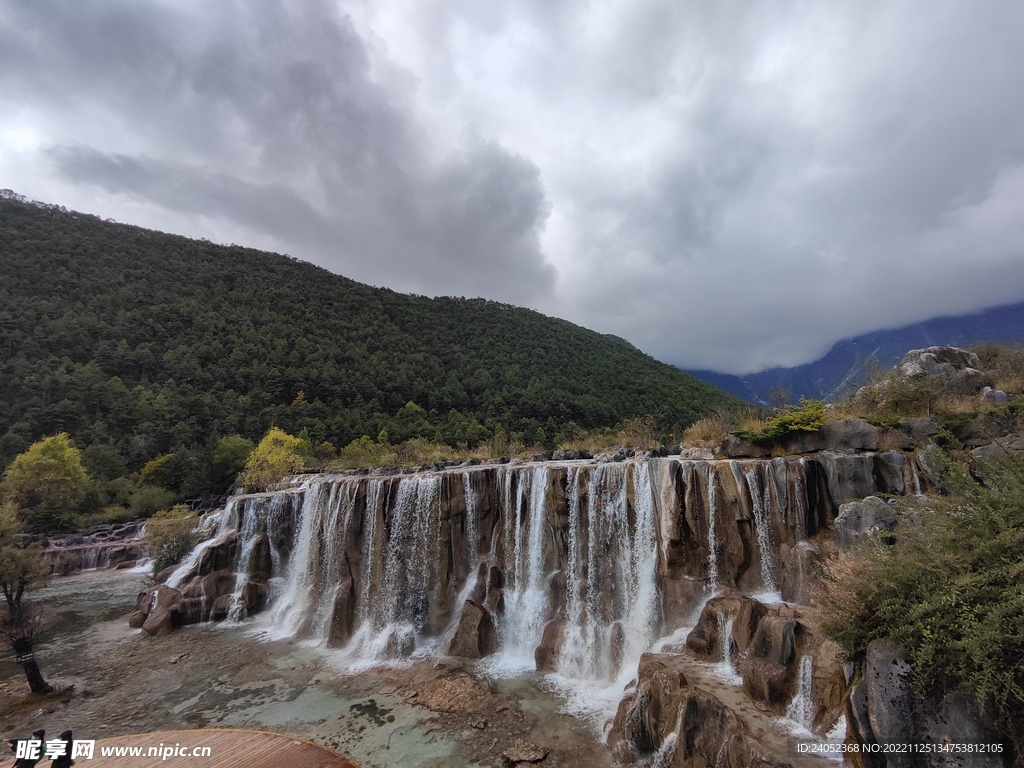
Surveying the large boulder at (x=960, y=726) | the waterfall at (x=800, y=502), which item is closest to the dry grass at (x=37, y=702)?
the large boulder at (x=960, y=726)

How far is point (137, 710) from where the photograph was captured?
33.5 ft

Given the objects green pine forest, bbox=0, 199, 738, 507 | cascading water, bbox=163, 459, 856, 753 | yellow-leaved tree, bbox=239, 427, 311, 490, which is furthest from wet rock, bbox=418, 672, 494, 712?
yellow-leaved tree, bbox=239, 427, 311, 490

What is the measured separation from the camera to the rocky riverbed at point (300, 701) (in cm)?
843

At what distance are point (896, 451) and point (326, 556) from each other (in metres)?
17.9

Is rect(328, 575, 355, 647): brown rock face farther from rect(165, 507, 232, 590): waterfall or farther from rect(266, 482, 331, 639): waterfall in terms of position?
rect(165, 507, 232, 590): waterfall

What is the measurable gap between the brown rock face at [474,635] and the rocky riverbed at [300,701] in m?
0.59

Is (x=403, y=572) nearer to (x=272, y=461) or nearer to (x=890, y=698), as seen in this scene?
(x=890, y=698)

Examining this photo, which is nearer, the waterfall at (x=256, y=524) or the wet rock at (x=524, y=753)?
the wet rock at (x=524, y=753)

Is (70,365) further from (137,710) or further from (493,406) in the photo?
(137,710)

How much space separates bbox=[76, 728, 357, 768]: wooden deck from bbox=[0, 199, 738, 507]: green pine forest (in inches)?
1175

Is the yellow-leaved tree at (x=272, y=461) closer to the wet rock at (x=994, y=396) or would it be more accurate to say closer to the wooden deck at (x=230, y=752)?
the wooden deck at (x=230, y=752)

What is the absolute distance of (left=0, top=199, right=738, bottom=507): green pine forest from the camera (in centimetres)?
4306

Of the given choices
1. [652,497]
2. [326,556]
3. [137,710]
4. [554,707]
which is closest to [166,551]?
[326,556]

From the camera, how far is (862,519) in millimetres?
8617
